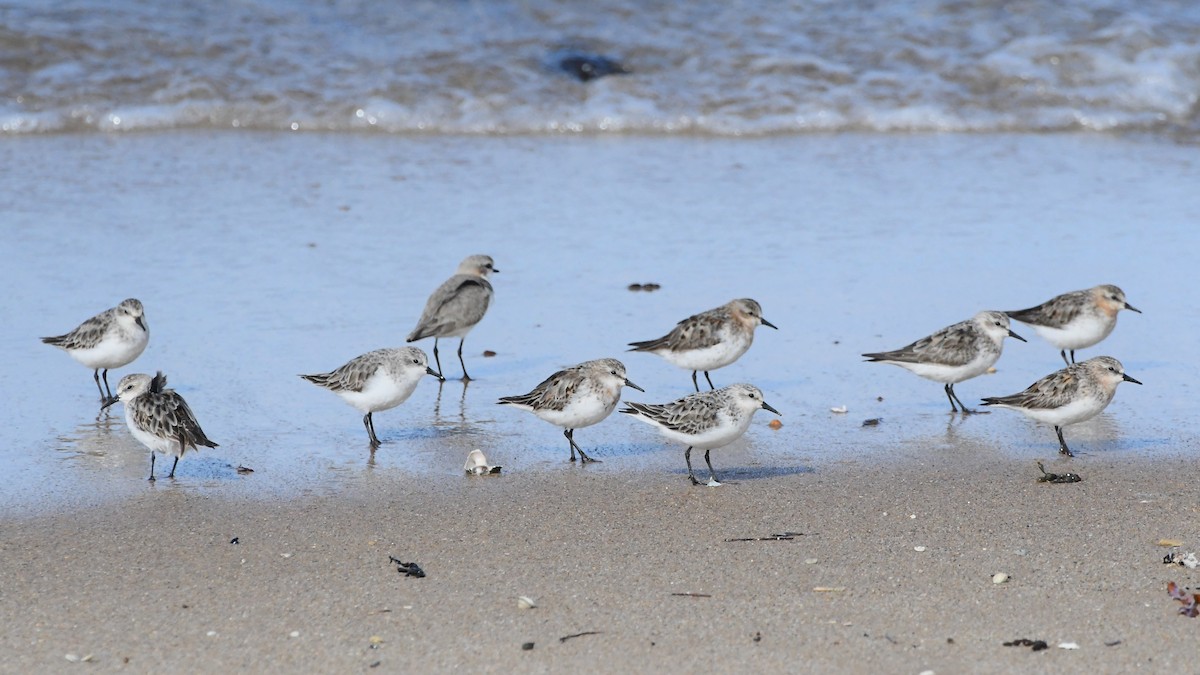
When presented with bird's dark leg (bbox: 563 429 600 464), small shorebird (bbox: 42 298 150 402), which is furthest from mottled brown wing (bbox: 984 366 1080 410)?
small shorebird (bbox: 42 298 150 402)

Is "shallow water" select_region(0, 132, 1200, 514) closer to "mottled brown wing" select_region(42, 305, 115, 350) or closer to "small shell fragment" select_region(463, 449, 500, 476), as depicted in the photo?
"small shell fragment" select_region(463, 449, 500, 476)

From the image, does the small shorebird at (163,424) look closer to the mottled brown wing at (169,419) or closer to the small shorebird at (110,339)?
the mottled brown wing at (169,419)

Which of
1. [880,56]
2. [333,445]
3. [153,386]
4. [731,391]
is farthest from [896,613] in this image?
[880,56]

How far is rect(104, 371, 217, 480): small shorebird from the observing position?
6680 mm

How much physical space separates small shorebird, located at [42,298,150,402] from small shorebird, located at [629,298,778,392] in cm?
289

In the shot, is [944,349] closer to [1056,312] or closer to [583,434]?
[1056,312]

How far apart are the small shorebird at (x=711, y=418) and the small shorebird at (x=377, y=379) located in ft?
4.58

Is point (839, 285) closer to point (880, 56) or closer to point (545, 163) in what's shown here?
point (545, 163)

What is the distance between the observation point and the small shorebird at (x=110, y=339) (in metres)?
8.14

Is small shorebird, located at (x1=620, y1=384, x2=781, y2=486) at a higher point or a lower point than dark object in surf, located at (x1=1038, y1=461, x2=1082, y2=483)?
higher

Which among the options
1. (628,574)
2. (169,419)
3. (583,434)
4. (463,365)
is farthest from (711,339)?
(169,419)

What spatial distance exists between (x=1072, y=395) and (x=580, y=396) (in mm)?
2494

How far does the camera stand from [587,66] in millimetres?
17188

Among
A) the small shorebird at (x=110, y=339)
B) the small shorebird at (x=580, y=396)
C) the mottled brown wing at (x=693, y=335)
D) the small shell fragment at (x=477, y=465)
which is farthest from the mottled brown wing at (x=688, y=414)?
the small shorebird at (x=110, y=339)
